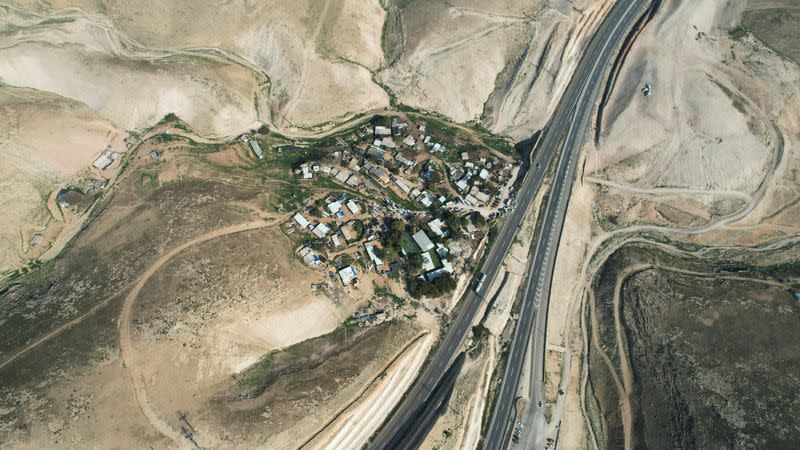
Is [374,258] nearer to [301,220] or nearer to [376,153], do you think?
[301,220]

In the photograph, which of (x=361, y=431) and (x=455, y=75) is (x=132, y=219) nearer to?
(x=361, y=431)

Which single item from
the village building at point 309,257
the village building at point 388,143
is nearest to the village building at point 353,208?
the village building at point 309,257

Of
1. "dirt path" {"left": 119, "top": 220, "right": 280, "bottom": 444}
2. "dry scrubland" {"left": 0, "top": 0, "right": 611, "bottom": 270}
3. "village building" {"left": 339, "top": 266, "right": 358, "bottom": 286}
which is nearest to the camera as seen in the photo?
"dirt path" {"left": 119, "top": 220, "right": 280, "bottom": 444}

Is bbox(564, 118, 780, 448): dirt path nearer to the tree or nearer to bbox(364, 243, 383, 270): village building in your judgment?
the tree

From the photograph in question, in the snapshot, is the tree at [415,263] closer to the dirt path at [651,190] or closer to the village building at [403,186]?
the village building at [403,186]

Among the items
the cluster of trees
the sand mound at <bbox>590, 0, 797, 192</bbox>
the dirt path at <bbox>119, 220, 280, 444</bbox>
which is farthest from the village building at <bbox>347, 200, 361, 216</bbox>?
the sand mound at <bbox>590, 0, 797, 192</bbox>

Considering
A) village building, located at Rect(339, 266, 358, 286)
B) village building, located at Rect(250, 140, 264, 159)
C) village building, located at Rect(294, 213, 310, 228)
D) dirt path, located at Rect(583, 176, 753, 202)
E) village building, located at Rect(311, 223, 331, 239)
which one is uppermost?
village building, located at Rect(250, 140, 264, 159)

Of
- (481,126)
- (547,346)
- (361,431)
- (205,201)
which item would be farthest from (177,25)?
(547,346)

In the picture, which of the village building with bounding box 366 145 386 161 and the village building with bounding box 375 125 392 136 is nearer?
the village building with bounding box 366 145 386 161
